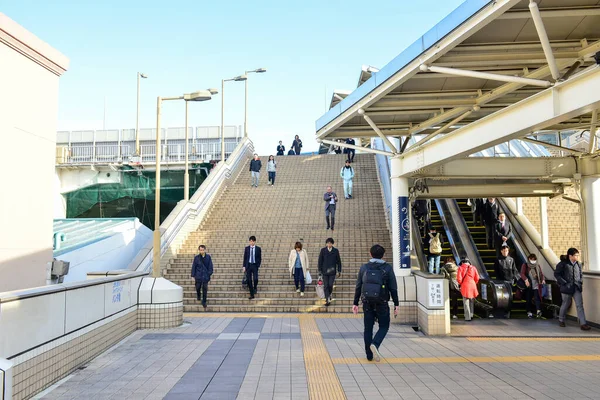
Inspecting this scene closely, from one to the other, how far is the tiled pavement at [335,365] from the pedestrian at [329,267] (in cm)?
188

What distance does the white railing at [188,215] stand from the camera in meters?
13.8

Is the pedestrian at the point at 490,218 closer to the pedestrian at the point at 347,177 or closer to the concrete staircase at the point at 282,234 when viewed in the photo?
the concrete staircase at the point at 282,234

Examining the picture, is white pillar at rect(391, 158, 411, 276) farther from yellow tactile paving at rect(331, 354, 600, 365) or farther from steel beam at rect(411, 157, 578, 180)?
yellow tactile paving at rect(331, 354, 600, 365)

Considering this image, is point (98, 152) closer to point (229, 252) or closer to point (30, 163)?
point (229, 252)

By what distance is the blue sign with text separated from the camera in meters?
10.4

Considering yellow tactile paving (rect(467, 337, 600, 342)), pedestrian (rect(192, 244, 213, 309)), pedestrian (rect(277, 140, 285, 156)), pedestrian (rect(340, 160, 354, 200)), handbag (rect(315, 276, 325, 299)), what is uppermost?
pedestrian (rect(277, 140, 285, 156))

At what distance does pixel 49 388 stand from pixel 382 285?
4190 mm

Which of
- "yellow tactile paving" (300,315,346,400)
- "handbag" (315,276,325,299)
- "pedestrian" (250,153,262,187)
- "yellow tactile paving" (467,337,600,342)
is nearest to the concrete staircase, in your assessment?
"handbag" (315,276,325,299)

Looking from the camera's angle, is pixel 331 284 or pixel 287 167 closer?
pixel 331 284

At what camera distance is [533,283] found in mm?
10938

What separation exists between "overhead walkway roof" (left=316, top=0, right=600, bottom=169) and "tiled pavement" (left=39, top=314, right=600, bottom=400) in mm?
3046

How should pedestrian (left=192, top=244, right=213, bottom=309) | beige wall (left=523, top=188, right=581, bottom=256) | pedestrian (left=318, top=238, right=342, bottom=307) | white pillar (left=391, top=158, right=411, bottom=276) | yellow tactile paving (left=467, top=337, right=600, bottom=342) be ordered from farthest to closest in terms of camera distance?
beige wall (left=523, top=188, right=581, bottom=256), pedestrian (left=318, top=238, right=342, bottom=307), pedestrian (left=192, top=244, right=213, bottom=309), white pillar (left=391, top=158, right=411, bottom=276), yellow tactile paving (left=467, top=337, right=600, bottom=342)

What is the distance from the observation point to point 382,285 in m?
7.11

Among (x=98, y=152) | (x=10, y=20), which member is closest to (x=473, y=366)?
(x=10, y=20)
